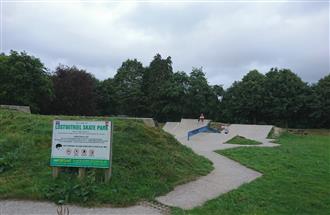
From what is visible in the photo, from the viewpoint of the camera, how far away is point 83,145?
8.12 meters

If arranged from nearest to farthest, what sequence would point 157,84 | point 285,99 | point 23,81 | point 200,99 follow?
point 23,81
point 285,99
point 200,99
point 157,84

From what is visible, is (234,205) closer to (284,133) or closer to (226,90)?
(284,133)

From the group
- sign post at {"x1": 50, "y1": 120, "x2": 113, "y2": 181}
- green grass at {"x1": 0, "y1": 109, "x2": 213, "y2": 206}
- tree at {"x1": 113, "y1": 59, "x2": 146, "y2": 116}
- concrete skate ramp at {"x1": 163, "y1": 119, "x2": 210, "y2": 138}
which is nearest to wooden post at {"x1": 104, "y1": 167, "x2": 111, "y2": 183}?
sign post at {"x1": 50, "y1": 120, "x2": 113, "y2": 181}

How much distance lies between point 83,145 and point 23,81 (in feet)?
107

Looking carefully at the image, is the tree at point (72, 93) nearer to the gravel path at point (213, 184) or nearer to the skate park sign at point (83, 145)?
the gravel path at point (213, 184)

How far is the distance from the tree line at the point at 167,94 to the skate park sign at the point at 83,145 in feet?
104

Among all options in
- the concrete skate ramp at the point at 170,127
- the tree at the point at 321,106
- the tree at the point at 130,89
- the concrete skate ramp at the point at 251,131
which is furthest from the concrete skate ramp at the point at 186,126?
the tree at the point at 130,89

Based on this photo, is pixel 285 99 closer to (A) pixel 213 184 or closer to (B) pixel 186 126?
(B) pixel 186 126

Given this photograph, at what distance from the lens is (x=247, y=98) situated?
1849 inches

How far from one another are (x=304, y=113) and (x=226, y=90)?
1136 cm

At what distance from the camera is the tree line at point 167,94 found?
39.1 m

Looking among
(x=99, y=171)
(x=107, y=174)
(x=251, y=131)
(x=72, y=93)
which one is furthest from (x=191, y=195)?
(x=72, y=93)

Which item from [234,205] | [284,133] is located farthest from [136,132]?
[284,133]

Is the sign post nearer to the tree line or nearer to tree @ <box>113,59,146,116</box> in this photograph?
the tree line
